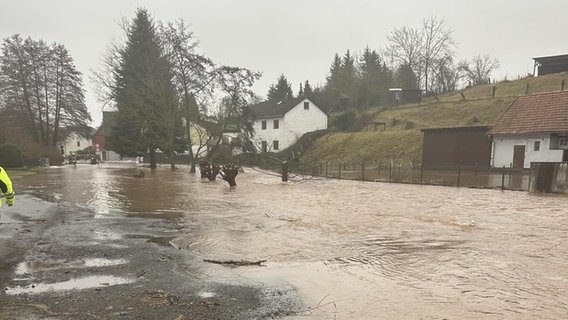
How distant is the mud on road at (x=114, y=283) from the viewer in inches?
207

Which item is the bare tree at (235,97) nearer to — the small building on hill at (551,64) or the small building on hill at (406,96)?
the small building on hill at (406,96)

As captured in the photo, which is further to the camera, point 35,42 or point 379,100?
point 379,100

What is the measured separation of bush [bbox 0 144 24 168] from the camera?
30.8 m

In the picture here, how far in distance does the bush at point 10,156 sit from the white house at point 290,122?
27.0 metres

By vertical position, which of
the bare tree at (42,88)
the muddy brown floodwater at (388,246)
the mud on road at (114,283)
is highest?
the bare tree at (42,88)

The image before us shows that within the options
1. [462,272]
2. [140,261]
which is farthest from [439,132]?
[140,261]

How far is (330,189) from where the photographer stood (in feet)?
71.1

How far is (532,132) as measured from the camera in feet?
91.0

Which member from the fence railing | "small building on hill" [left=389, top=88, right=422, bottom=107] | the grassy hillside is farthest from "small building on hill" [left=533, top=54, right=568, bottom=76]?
the fence railing

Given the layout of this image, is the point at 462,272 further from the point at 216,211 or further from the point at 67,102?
the point at 67,102

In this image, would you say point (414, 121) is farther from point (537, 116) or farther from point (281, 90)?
point (281, 90)

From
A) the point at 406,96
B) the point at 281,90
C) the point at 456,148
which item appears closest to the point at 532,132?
the point at 456,148

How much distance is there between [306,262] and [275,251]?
1.02 metres

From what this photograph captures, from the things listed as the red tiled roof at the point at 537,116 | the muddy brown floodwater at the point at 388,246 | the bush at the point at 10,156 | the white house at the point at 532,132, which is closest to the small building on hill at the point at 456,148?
the white house at the point at 532,132
